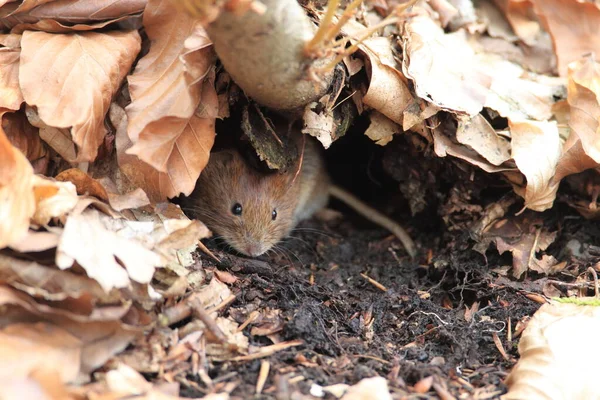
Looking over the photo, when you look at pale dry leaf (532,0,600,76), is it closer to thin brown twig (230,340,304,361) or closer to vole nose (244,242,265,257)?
vole nose (244,242,265,257)

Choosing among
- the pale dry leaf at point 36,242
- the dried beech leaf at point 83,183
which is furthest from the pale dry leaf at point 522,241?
the pale dry leaf at point 36,242

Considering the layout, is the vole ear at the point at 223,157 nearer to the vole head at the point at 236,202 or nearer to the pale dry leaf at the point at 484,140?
the vole head at the point at 236,202

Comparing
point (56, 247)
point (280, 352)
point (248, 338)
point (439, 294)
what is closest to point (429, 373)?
point (280, 352)

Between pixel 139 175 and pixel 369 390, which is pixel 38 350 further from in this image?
pixel 369 390

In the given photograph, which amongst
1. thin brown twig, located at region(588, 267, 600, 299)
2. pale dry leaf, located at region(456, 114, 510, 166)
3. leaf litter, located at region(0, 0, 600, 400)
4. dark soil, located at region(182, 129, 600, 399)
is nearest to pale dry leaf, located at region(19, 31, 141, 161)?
leaf litter, located at region(0, 0, 600, 400)

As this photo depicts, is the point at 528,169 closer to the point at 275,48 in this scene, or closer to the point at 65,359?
the point at 275,48

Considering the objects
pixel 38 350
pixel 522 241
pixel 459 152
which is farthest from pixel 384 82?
pixel 38 350
